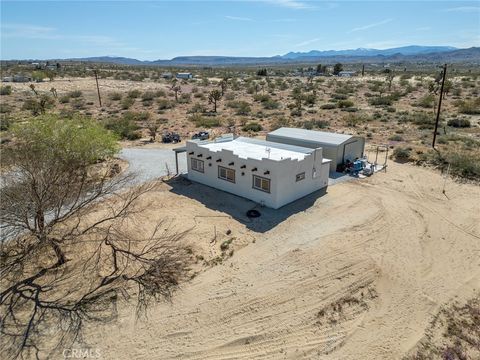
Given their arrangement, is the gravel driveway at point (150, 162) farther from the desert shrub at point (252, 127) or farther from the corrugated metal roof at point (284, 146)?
the desert shrub at point (252, 127)

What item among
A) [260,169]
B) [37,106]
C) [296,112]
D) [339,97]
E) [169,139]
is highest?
[37,106]

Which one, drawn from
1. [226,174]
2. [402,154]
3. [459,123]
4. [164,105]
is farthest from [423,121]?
[164,105]

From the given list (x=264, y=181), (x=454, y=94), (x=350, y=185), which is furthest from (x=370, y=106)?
(x=264, y=181)

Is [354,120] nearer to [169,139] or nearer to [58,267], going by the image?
[169,139]

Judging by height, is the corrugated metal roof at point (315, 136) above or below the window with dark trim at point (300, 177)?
above

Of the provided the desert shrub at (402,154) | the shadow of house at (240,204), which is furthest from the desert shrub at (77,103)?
the desert shrub at (402,154)
